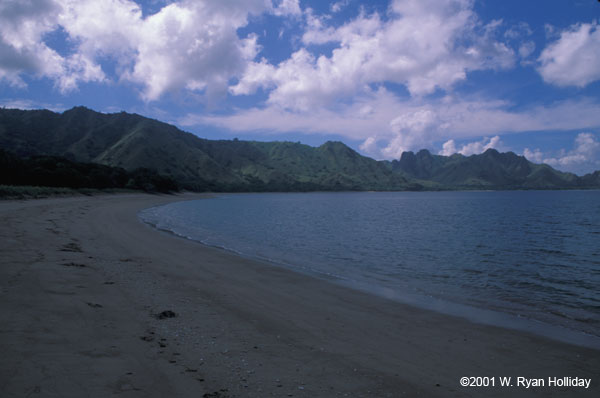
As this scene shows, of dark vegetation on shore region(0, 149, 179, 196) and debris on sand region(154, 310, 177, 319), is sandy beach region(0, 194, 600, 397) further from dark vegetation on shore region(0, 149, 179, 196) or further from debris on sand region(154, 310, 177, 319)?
dark vegetation on shore region(0, 149, 179, 196)

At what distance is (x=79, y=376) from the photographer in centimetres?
461

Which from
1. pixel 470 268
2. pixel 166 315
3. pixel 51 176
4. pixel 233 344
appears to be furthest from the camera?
pixel 51 176

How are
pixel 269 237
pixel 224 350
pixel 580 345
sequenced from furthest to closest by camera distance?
1. pixel 269 237
2. pixel 580 345
3. pixel 224 350

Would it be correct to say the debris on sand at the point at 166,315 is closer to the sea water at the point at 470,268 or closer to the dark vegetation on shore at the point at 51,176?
the sea water at the point at 470,268

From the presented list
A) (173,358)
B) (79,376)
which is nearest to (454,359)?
(173,358)

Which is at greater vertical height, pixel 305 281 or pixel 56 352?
pixel 56 352

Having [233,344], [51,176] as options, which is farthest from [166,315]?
[51,176]

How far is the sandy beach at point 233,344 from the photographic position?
15.9ft

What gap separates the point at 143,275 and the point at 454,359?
396 inches

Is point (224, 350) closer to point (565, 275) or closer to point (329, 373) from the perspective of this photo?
point (329, 373)

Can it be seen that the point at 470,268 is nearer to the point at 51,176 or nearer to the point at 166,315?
the point at 166,315

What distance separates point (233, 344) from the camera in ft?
21.3

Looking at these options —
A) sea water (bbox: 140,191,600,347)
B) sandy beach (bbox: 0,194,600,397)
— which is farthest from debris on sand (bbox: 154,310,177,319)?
sea water (bbox: 140,191,600,347)

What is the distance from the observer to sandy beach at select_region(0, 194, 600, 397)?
15.9 ft
